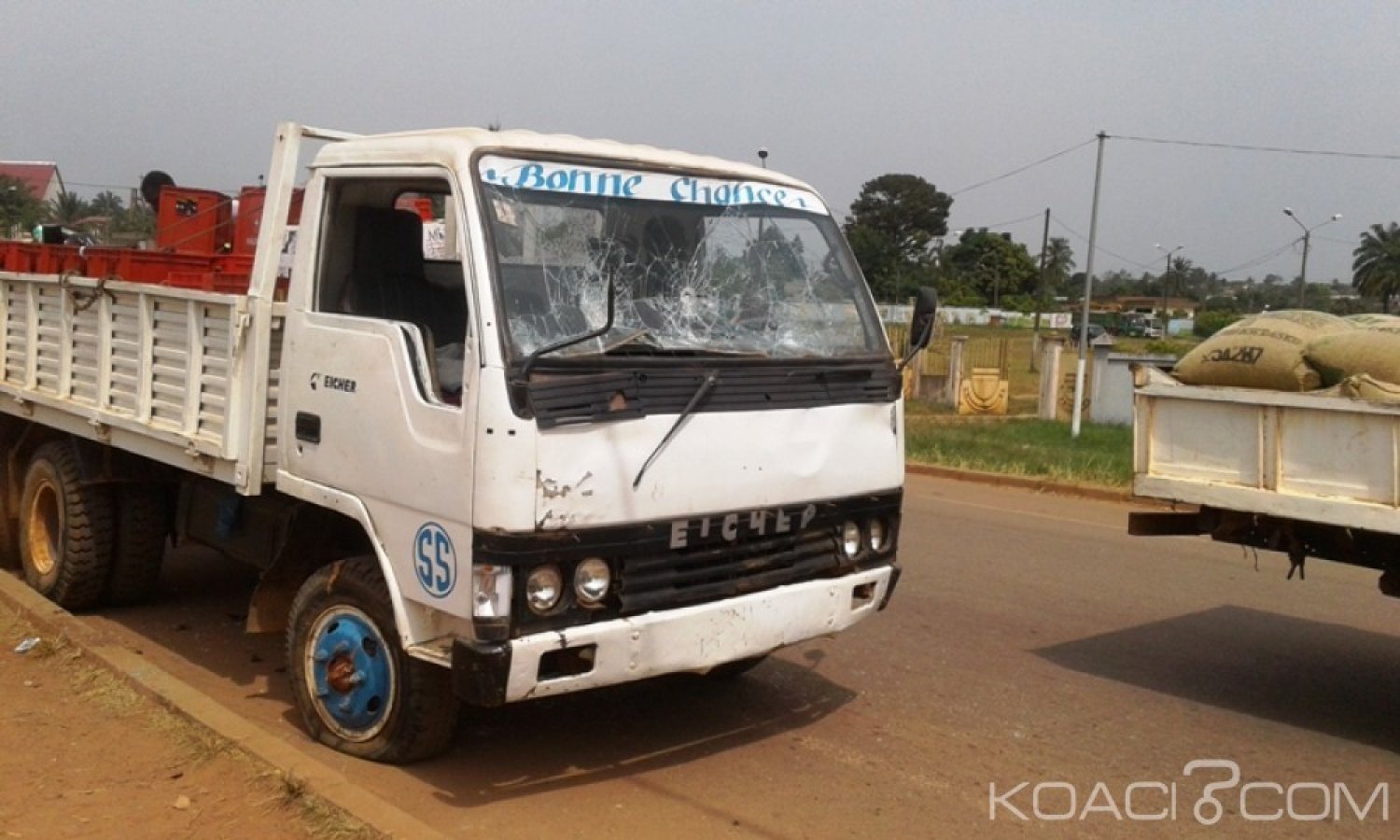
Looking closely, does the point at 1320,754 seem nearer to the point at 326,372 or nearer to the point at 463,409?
the point at 463,409

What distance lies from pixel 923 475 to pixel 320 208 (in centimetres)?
1005

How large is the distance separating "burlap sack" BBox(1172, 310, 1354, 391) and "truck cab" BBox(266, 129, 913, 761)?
1.63 metres

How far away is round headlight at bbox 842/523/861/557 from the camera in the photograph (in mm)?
4992

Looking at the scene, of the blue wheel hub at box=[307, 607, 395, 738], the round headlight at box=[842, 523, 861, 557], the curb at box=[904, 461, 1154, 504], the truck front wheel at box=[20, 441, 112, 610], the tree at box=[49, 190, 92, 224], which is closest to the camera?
the blue wheel hub at box=[307, 607, 395, 738]

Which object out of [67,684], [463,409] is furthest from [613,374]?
[67,684]

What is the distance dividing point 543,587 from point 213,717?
1711 mm

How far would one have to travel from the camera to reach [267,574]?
17.3 feet

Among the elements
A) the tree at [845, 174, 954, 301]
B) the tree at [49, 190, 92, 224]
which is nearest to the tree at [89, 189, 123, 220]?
the tree at [49, 190, 92, 224]

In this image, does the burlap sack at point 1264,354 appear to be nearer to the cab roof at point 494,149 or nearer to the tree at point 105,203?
the cab roof at point 494,149

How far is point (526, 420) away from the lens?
13.1 feet

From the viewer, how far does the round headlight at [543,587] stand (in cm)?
407

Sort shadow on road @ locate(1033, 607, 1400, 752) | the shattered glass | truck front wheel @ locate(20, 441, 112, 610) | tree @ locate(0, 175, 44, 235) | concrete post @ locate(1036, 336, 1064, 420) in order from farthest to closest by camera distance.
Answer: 1. concrete post @ locate(1036, 336, 1064, 420)
2. tree @ locate(0, 175, 44, 235)
3. truck front wheel @ locate(20, 441, 112, 610)
4. shadow on road @ locate(1033, 607, 1400, 752)
5. the shattered glass

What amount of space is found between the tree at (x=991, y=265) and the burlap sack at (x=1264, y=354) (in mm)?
62299

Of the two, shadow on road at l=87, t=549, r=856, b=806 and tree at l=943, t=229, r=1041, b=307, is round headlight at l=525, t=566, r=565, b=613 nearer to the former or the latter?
shadow on road at l=87, t=549, r=856, b=806
